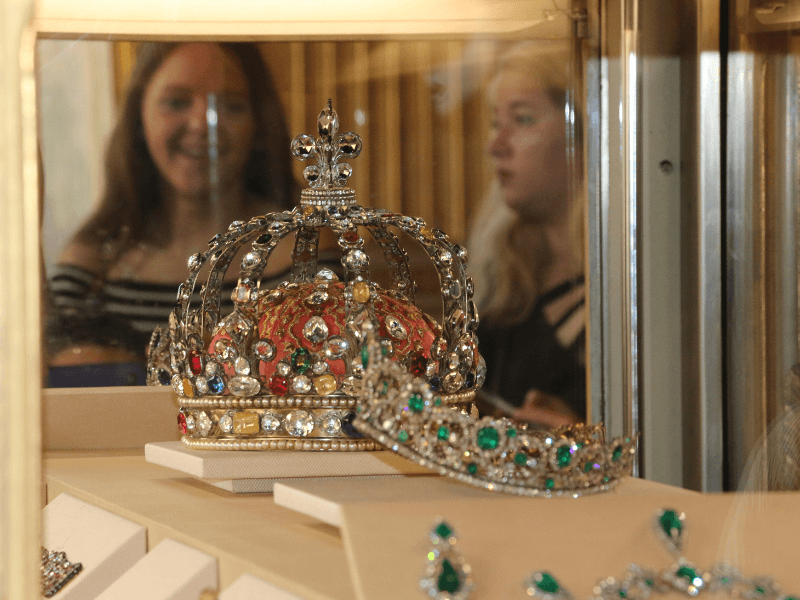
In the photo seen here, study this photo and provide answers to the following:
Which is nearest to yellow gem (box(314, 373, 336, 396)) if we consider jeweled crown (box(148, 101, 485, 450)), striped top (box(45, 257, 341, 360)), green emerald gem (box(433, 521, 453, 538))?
jeweled crown (box(148, 101, 485, 450))

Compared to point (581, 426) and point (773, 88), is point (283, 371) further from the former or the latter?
point (773, 88)

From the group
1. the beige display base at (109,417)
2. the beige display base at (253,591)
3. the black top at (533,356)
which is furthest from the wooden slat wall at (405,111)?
the beige display base at (253,591)

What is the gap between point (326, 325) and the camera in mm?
693

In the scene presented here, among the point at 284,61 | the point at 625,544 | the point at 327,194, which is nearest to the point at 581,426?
the point at 625,544

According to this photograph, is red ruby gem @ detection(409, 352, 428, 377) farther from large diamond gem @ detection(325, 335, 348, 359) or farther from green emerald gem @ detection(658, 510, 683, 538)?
green emerald gem @ detection(658, 510, 683, 538)

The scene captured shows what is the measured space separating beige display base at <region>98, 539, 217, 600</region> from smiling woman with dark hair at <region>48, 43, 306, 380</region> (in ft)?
1.85

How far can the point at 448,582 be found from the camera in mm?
405

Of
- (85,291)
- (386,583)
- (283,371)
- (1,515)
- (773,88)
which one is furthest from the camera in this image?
(85,291)

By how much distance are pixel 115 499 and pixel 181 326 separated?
0.14 meters

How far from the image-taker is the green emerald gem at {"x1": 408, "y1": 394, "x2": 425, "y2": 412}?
1.76ft

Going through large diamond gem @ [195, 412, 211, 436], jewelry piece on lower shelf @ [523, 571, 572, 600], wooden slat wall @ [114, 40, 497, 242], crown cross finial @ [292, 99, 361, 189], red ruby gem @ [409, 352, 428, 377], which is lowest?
jewelry piece on lower shelf @ [523, 571, 572, 600]

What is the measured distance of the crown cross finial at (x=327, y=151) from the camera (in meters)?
0.77

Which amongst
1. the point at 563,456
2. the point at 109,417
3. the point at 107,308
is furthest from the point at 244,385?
the point at 107,308

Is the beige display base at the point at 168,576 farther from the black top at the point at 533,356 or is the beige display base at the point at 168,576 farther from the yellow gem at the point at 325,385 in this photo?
the black top at the point at 533,356
